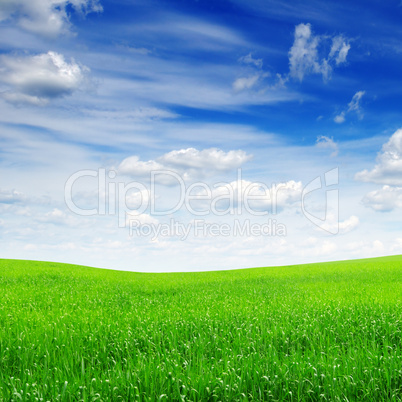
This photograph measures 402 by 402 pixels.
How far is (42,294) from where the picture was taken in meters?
17.2

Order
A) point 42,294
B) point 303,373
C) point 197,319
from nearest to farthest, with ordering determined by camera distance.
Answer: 1. point 303,373
2. point 197,319
3. point 42,294

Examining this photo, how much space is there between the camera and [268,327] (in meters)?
9.72

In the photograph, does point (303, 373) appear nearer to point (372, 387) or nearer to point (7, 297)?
point (372, 387)

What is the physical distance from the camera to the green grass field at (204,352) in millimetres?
5898

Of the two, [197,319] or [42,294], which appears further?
[42,294]

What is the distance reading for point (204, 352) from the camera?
8266 millimetres

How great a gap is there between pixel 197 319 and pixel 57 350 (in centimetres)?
371

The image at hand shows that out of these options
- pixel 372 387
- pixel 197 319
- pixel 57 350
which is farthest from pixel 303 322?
pixel 57 350

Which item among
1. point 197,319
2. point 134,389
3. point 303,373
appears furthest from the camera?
point 197,319

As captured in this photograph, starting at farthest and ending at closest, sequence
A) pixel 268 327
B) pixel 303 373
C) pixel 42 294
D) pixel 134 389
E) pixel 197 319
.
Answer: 1. pixel 42 294
2. pixel 197 319
3. pixel 268 327
4. pixel 303 373
5. pixel 134 389

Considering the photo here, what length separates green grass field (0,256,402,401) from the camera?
232 inches

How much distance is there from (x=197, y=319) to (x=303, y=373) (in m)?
4.62

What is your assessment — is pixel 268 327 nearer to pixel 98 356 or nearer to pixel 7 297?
pixel 98 356

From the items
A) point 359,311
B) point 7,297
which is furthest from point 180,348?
point 7,297
